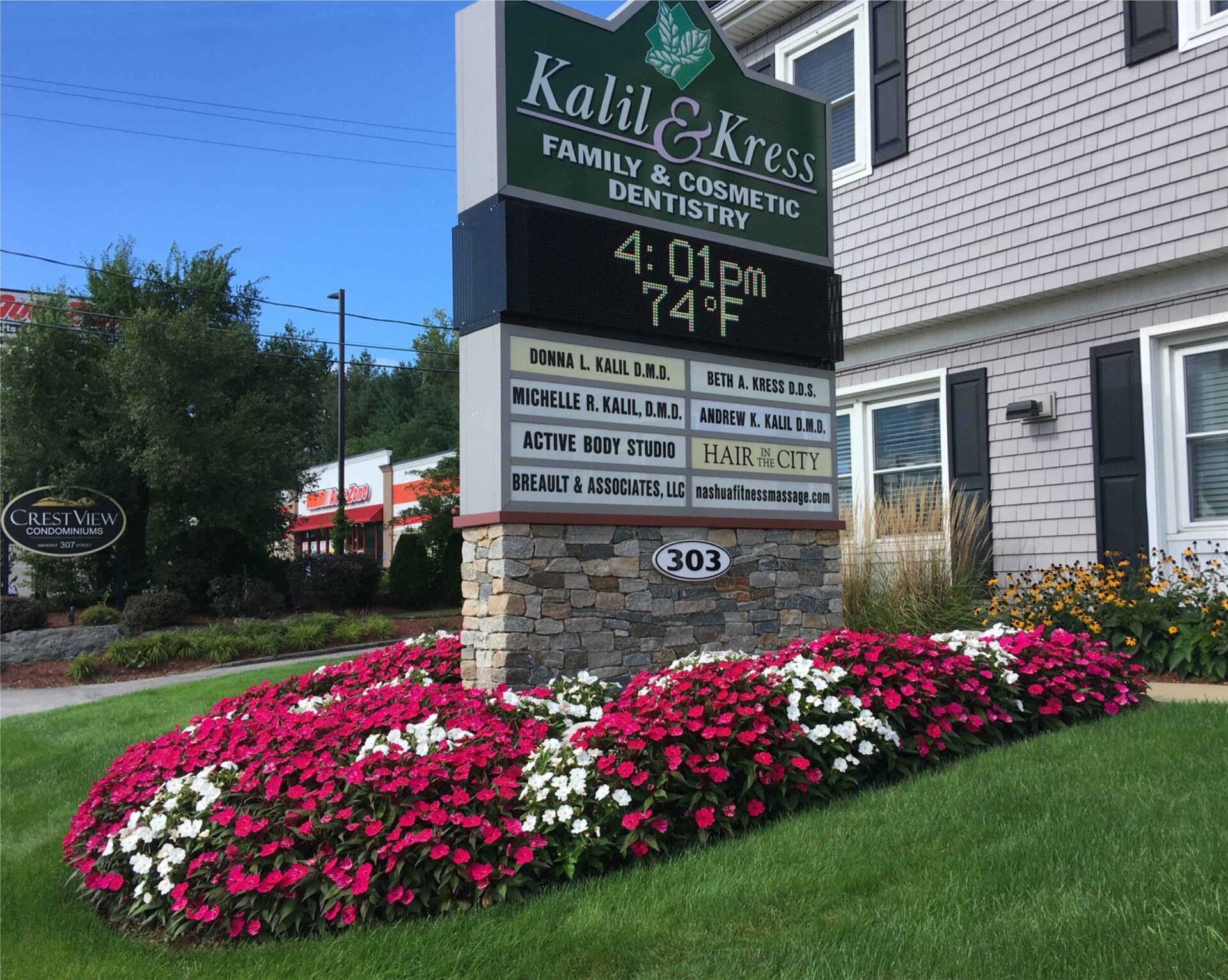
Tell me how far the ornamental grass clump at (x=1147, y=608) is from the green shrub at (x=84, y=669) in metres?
11.3

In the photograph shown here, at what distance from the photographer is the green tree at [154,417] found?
59.8 ft

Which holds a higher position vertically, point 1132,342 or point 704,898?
point 1132,342

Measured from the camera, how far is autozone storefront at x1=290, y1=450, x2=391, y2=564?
39.2 meters

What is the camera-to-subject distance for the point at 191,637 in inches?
588

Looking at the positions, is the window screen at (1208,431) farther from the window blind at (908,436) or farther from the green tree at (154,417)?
the green tree at (154,417)

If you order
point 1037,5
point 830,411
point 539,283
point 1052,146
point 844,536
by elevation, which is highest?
point 1037,5

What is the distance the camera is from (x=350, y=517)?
41.2 meters

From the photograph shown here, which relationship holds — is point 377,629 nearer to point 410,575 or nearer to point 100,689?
point 100,689

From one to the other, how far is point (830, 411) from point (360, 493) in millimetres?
34331

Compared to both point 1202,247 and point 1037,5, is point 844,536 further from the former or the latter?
point 1037,5

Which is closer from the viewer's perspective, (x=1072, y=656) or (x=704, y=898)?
(x=704, y=898)

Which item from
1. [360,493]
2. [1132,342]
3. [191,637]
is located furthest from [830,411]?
[360,493]

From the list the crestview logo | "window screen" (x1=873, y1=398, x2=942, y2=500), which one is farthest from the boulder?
the crestview logo

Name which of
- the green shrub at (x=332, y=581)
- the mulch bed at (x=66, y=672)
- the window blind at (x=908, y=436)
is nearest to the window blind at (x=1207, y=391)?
the window blind at (x=908, y=436)
